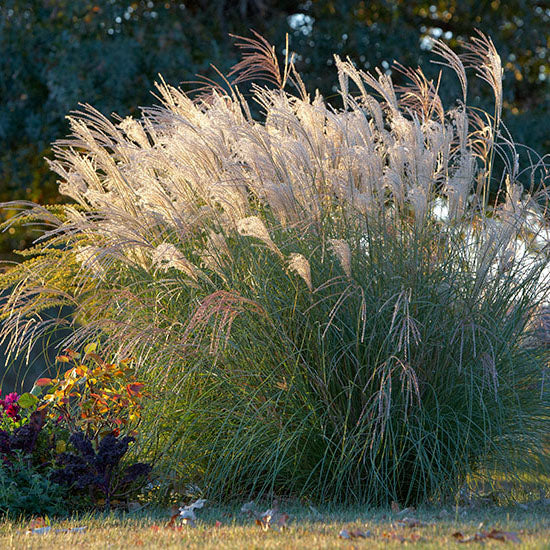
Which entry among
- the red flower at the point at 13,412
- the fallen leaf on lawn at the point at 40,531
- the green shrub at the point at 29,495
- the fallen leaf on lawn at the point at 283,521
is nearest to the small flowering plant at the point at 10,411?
the red flower at the point at 13,412

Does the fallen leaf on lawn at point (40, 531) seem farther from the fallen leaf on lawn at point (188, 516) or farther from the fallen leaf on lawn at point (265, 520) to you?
the fallen leaf on lawn at point (265, 520)

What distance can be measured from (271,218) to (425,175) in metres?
1.01

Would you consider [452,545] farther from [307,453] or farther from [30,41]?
[30,41]

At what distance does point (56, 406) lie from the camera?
4.79 metres

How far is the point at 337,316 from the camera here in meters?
4.51

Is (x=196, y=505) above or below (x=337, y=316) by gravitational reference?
below

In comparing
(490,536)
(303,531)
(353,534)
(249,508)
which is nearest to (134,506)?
(249,508)

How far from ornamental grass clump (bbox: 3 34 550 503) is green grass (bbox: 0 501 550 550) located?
330 millimetres

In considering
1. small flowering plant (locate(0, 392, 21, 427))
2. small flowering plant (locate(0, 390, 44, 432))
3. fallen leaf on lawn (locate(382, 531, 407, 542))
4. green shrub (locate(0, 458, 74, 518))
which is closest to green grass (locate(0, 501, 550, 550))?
fallen leaf on lawn (locate(382, 531, 407, 542))

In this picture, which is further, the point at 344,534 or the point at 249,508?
the point at 249,508

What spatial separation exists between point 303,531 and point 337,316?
132 cm

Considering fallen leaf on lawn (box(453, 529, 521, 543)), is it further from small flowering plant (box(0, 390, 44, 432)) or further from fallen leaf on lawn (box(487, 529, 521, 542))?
small flowering plant (box(0, 390, 44, 432))

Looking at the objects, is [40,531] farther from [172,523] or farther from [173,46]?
[173,46]

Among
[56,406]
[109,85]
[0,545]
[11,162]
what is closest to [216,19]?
[109,85]
